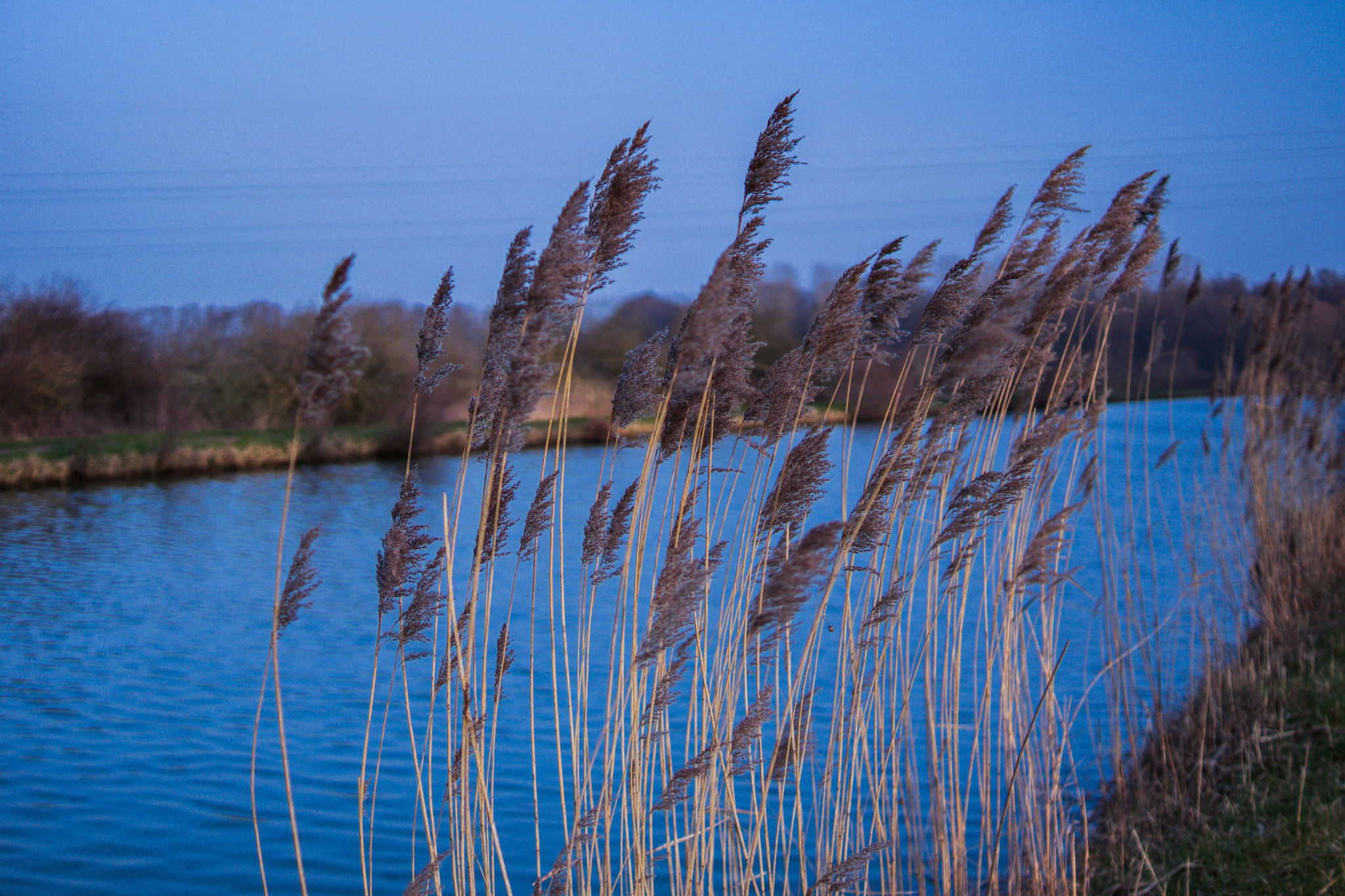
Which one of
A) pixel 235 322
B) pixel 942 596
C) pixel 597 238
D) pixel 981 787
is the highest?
pixel 235 322

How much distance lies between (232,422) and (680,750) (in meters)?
24.7

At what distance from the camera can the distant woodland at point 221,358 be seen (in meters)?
21.5

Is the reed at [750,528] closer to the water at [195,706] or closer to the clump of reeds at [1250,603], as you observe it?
the water at [195,706]

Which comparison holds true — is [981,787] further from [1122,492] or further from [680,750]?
[1122,492]

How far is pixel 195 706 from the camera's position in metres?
6.82

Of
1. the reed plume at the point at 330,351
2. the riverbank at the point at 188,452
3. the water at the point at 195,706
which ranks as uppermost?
the reed plume at the point at 330,351

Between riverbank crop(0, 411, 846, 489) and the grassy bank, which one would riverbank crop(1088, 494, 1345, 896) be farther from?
riverbank crop(0, 411, 846, 489)

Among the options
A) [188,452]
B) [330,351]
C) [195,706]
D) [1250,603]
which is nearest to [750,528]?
[330,351]

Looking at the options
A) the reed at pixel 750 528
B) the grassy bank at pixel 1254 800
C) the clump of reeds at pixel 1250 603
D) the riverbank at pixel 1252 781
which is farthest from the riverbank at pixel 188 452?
the reed at pixel 750 528

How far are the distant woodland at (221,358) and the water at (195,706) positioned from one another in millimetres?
7748

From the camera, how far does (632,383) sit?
2.28 metres

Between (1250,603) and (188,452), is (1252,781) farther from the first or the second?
(188,452)

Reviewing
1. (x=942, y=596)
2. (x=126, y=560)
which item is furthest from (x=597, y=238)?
(x=126, y=560)

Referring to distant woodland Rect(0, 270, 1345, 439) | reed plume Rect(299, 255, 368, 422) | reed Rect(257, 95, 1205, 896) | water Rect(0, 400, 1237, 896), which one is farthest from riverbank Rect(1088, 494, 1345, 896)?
distant woodland Rect(0, 270, 1345, 439)
